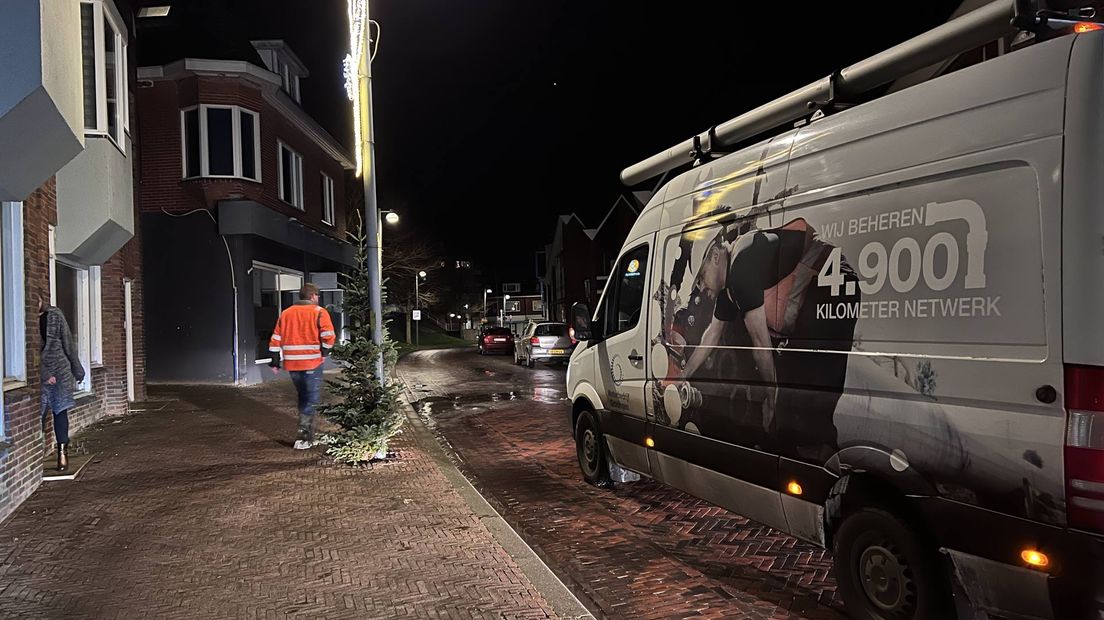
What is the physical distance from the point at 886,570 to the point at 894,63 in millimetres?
2986

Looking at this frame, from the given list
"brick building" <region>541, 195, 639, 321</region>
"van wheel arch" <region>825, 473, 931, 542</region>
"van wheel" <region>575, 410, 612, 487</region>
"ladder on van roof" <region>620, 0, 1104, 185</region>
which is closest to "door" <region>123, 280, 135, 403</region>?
"van wheel" <region>575, 410, 612, 487</region>

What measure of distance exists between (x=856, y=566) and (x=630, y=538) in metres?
1.98

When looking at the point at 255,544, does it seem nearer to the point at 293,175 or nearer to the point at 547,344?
the point at 293,175

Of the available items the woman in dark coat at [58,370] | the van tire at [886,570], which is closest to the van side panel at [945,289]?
the van tire at [886,570]

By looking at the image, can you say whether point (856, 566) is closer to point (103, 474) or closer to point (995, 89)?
point (995, 89)

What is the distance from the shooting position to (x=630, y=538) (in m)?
5.67

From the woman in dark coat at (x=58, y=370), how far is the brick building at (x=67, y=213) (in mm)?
156

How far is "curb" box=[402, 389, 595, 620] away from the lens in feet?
14.2

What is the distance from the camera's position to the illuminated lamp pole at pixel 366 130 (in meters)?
8.13

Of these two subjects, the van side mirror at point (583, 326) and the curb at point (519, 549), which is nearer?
the curb at point (519, 549)

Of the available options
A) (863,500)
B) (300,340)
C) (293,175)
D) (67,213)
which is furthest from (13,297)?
(293,175)

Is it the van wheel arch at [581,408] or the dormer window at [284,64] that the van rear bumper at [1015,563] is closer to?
the van wheel arch at [581,408]

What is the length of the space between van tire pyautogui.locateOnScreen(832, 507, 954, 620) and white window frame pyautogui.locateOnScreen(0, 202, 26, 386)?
6.69 meters

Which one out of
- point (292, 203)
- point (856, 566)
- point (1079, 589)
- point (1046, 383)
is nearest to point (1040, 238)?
point (1046, 383)
